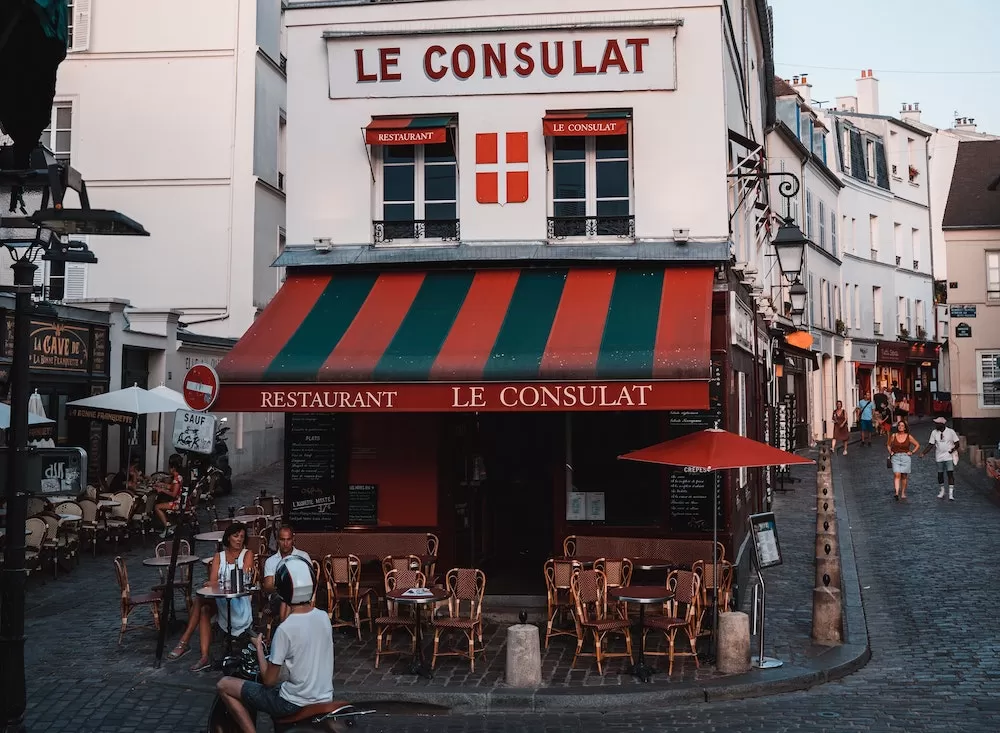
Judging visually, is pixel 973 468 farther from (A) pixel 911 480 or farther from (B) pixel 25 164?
(B) pixel 25 164

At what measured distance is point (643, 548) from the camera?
11680 mm

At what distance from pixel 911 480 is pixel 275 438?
16.1 m

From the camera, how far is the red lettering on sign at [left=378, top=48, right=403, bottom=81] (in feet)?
42.7

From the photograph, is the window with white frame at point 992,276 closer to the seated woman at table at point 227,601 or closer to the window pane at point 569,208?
the window pane at point 569,208

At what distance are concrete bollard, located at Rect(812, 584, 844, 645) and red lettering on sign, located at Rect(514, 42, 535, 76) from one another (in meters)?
7.06

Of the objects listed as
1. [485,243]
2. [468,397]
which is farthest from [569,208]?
[468,397]

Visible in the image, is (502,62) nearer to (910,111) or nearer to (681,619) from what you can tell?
(681,619)

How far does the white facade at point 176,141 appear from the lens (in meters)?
24.9

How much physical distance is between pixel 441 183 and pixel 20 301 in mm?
6289

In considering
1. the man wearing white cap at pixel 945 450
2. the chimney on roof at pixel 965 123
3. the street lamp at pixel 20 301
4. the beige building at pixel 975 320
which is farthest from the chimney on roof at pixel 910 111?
the street lamp at pixel 20 301

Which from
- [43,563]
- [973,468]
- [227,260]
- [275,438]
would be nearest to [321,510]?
[43,563]

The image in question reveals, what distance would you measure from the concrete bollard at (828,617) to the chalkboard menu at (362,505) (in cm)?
510

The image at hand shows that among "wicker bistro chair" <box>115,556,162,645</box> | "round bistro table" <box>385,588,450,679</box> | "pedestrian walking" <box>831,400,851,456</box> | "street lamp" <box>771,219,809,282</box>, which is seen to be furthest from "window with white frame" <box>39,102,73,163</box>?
"pedestrian walking" <box>831,400,851,456</box>

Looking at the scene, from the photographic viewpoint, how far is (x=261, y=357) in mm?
11297
